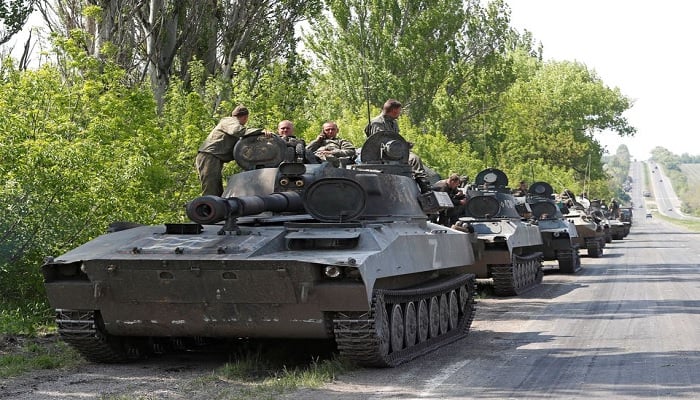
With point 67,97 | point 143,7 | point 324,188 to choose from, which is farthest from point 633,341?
point 143,7

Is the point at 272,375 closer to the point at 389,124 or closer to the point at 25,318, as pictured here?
the point at 25,318

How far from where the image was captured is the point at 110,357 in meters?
10.7

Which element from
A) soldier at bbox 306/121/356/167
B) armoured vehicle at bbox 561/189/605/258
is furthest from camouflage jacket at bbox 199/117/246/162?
armoured vehicle at bbox 561/189/605/258

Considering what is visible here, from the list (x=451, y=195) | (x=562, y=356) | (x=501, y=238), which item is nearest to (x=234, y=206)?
(x=562, y=356)

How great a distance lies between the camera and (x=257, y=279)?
968cm

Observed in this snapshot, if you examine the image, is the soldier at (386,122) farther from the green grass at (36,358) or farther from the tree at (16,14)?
the tree at (16,14)

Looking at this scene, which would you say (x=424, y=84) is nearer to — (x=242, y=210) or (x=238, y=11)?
(x=238, y=11)

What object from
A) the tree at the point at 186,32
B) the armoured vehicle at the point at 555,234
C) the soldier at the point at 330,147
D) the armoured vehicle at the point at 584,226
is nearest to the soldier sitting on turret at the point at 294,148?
the soldier at the point at 330,147

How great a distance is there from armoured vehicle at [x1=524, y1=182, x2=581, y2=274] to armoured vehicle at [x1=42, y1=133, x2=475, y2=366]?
14821 mm

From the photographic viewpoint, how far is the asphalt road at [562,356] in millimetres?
9094

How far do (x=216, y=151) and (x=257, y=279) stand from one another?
12.7 feet

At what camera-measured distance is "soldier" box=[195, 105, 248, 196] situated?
13211 mm

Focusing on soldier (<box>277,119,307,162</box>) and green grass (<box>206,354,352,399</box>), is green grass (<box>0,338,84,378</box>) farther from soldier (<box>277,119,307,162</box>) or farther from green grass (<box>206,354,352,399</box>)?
soldier (<box>277,119,307,162</box>)

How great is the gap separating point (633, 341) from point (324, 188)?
398 centimetres
